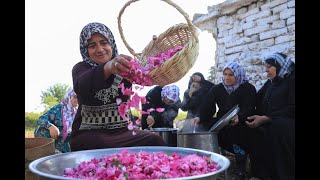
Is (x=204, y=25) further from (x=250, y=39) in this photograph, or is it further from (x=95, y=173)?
(x=95, y=173)

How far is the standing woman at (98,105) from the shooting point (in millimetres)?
2576

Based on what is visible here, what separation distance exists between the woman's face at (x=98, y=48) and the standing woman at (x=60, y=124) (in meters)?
2.20

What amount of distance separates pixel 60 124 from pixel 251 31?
3.80 metres

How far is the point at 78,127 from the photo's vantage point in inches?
110

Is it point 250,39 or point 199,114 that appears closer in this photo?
point 199,114

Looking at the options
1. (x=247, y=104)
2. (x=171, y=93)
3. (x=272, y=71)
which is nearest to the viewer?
(x=272, y=71)

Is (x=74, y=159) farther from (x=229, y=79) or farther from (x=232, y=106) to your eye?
(x=229, y=79)

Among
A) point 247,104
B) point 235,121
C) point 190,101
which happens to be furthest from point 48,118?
point 247,104

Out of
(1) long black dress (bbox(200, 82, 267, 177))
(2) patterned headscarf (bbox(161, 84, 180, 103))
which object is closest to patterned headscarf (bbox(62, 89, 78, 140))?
(2) patterned headscarf (bbox(161, 84, 180, 103))

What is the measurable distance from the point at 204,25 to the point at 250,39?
4.71 feet

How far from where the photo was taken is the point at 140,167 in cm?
175

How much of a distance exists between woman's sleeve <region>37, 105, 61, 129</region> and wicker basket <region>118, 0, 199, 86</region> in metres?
2.27

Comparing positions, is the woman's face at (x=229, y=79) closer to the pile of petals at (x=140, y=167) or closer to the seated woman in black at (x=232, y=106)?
the seated woman in black at (x=232, y=106)
